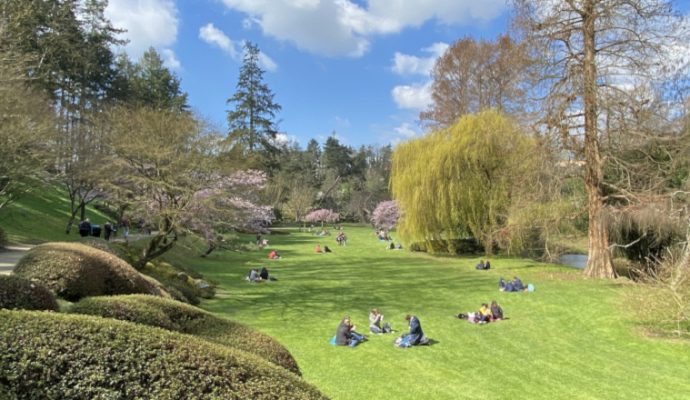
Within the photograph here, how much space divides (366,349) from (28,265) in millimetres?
7321

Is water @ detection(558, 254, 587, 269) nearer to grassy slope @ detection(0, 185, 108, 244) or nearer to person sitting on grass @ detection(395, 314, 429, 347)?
person sitting on grass @ detection(395, 314, 429, 347)

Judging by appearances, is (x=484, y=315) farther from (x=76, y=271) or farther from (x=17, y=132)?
(x=17, y=132)

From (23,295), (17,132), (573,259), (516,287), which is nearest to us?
(23,295)

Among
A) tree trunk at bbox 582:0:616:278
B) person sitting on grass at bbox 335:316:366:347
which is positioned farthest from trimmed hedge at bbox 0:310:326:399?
tree trunk at bbox 582:0:616:278

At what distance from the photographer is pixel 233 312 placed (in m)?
14.1

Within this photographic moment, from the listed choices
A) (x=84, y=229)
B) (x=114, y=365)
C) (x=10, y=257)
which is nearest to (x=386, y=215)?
(x=84, y=229)

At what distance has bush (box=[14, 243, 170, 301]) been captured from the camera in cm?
747

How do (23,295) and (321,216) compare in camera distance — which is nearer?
(23,295)

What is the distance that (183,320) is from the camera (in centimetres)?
502

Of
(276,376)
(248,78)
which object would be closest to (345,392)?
(276,376)

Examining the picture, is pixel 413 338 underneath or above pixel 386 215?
underneath

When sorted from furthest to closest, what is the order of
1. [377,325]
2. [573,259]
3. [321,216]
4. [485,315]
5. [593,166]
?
[321,216] → [573,259] → [593,166] → [485,315] → [377,325]

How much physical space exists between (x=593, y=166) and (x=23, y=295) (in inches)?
794

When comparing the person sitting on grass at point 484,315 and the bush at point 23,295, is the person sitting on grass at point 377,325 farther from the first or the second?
the bush at point 23,295
